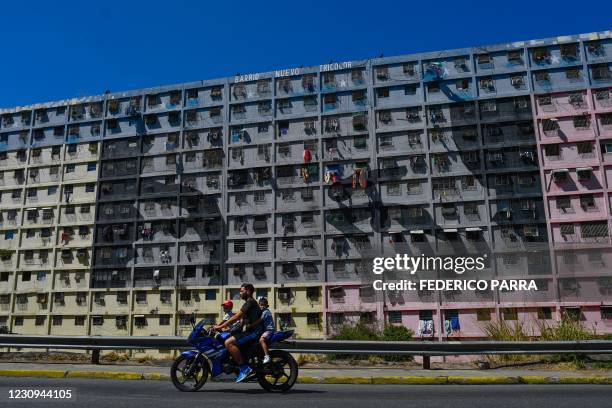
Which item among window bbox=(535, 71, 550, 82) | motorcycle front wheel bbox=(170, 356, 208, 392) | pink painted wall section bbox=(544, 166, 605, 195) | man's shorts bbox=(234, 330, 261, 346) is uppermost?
window bbox=(535, 71, 550, 82)

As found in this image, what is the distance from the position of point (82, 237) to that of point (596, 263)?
41386 millimetres

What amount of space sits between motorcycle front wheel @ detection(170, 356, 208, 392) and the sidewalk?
2.07 metres

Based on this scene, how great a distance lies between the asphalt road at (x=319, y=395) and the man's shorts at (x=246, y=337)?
0.83 meters

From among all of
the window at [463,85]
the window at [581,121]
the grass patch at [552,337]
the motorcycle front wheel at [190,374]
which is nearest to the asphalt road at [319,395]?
the motorcycle front wheel at [190,374]

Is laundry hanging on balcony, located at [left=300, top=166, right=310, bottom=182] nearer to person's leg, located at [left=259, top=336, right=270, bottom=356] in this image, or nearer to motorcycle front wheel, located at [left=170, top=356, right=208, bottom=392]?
motorcycle front wheel, located at [left=170, top=356, right=208, bottom=392]

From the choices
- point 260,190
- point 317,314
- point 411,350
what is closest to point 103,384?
point 411,350

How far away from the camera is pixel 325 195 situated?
40.4 m

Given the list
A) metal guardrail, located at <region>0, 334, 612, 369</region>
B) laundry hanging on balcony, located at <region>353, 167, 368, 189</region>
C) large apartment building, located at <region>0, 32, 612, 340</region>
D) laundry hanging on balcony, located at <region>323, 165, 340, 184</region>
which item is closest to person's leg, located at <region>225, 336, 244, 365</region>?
metal guardrail, located at <region>0, 334, 612, 369</region>

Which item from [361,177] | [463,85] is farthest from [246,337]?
[463,85]

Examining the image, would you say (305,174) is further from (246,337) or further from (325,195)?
(246,337)

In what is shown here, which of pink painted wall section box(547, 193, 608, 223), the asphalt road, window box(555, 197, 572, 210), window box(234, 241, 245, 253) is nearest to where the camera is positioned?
the asphalt road

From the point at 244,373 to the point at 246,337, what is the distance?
589mm

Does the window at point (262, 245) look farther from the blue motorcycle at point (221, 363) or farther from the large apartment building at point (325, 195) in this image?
the blue motorcycle at point (221, 363)

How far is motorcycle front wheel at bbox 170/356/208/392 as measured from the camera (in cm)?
858
